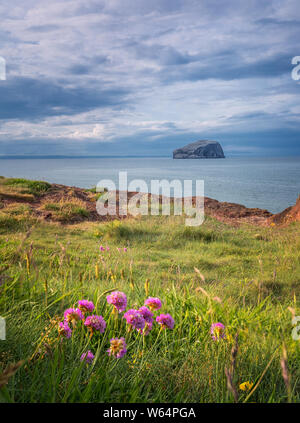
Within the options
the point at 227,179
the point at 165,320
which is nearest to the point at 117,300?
the point at 165,320

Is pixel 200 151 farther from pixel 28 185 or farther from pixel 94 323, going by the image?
pixel 94 323

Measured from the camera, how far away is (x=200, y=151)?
17788 cm

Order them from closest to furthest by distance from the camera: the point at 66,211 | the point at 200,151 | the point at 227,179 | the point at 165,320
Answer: the point at 165,320, the point at 66,211, the point at 227,179, the point at 200,151

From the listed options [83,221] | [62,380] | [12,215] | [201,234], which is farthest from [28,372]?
[83,221]

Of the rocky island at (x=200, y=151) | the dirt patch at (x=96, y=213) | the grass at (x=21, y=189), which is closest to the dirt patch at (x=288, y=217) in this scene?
the dirt patch at (x=96, y=213)

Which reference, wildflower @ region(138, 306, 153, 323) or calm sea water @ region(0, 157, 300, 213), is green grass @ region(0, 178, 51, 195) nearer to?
calm sea water @ region(0, 157, 300, 213)

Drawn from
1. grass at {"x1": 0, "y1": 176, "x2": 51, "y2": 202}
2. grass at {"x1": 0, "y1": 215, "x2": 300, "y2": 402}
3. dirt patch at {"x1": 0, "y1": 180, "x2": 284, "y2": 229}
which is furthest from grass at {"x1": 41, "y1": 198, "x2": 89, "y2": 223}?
grass at {"x1": 0, "y1": 215, "x2": 300, "y2": 402}

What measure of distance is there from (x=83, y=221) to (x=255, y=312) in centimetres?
1070

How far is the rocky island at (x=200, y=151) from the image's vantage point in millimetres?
178625

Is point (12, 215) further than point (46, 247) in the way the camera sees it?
Yes

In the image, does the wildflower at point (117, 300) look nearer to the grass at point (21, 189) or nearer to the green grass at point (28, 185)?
the grass at point (21, 189)
